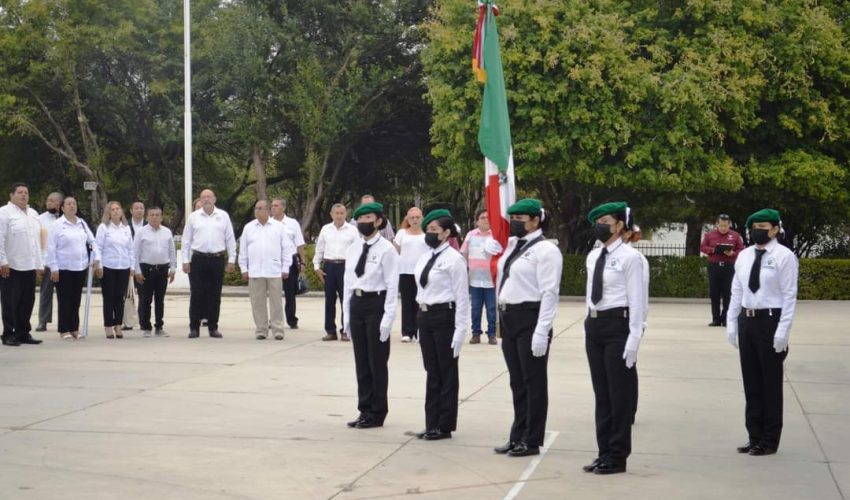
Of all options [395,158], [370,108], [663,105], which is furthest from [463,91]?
[395,158]

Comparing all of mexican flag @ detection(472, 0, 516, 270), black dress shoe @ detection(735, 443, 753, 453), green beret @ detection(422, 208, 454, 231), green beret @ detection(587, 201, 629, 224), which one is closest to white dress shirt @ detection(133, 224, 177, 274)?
mexican flag @ detection(472, 0, 516, 270)

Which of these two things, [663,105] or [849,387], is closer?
[849,387]

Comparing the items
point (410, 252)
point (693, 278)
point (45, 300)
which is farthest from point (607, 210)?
point (693, 278)

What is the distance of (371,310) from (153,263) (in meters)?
8.03

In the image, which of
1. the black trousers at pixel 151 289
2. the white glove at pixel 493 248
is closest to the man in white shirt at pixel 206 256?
the black trousers at pixel 151 289

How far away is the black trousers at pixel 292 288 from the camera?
18.5 metres

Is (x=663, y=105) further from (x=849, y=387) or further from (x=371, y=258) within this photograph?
(x=371, y=258)

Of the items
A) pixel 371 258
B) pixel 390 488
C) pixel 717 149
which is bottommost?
pixel 390 488

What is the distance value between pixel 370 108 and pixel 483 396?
28.0 m

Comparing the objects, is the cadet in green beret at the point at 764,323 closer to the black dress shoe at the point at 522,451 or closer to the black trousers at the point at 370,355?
the black dress shoe at the point at 522,451

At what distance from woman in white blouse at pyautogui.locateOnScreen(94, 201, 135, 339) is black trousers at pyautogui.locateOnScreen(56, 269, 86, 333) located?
0.36 metres

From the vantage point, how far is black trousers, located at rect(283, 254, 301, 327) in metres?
18.5

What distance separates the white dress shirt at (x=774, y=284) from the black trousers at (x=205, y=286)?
9.62 metres

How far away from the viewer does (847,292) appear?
2891 centimetres
